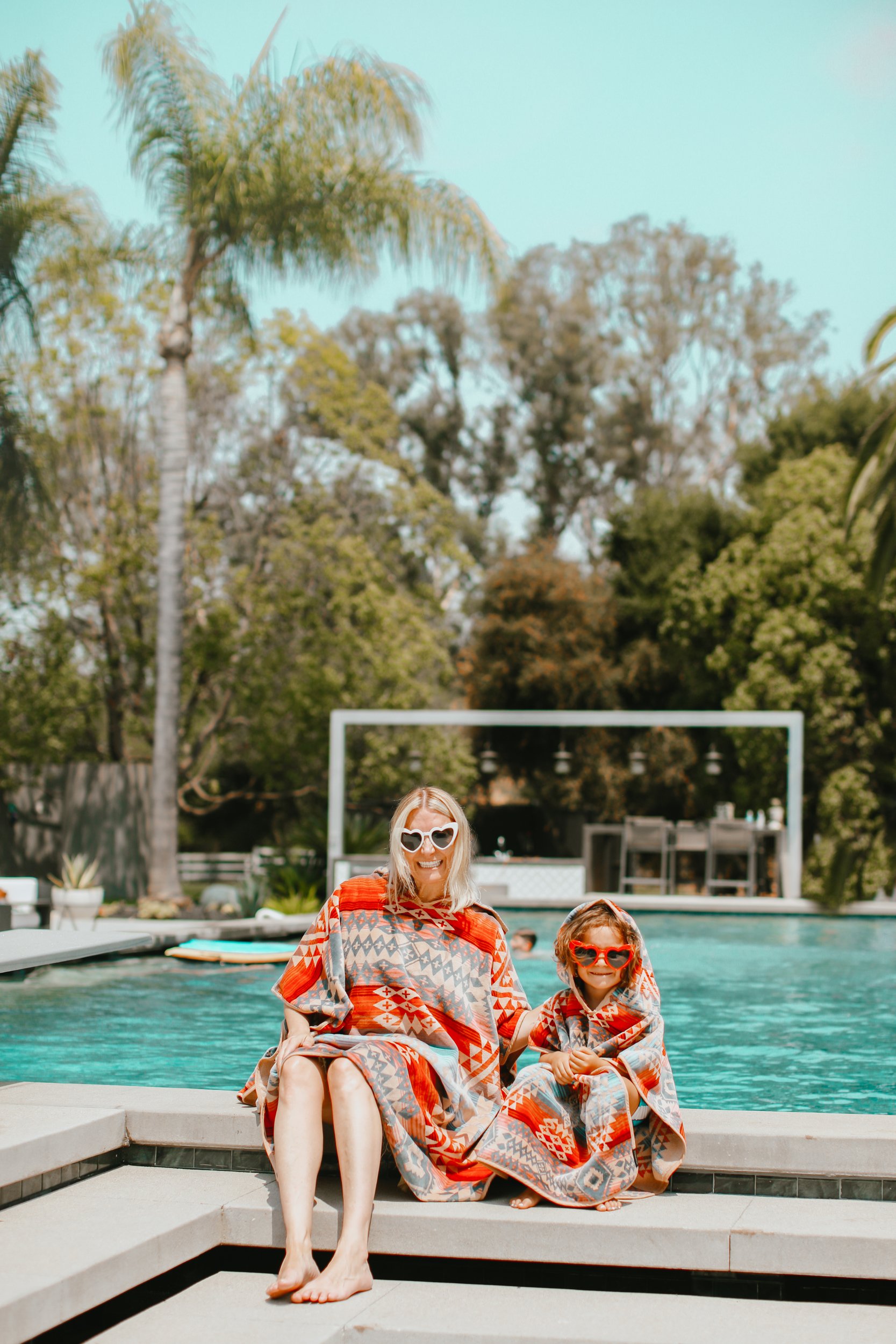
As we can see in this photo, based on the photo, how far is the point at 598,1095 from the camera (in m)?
3.03

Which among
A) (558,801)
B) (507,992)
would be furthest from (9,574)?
(507,992)

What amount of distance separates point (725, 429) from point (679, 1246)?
2760cm

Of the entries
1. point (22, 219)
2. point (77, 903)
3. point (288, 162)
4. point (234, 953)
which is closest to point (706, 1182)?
point (234, 953)

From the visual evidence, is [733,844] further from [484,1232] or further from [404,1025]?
[484,1232]

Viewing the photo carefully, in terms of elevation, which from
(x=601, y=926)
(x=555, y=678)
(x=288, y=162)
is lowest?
(x=601, y=926)

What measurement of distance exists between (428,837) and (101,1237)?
1145 mm

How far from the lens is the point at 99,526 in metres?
17.3

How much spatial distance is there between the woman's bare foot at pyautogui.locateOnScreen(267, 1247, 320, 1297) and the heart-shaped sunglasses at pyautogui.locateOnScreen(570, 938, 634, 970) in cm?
89

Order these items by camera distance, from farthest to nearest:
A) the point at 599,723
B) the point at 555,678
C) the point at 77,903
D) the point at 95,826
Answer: the point at 555,678 < the point at 95,826 < the point at 599,723 < the point at 77,903

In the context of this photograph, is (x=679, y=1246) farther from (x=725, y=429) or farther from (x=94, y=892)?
(x=725, y=429)

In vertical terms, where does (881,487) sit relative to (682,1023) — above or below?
above

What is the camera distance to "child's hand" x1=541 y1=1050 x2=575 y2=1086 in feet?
10.1

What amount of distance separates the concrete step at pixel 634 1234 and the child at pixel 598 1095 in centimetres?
8

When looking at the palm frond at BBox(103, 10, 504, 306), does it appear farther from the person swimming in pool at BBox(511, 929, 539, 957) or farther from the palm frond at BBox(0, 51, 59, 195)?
the person swimming in pool at BBox(511, 929, 539, 957)
